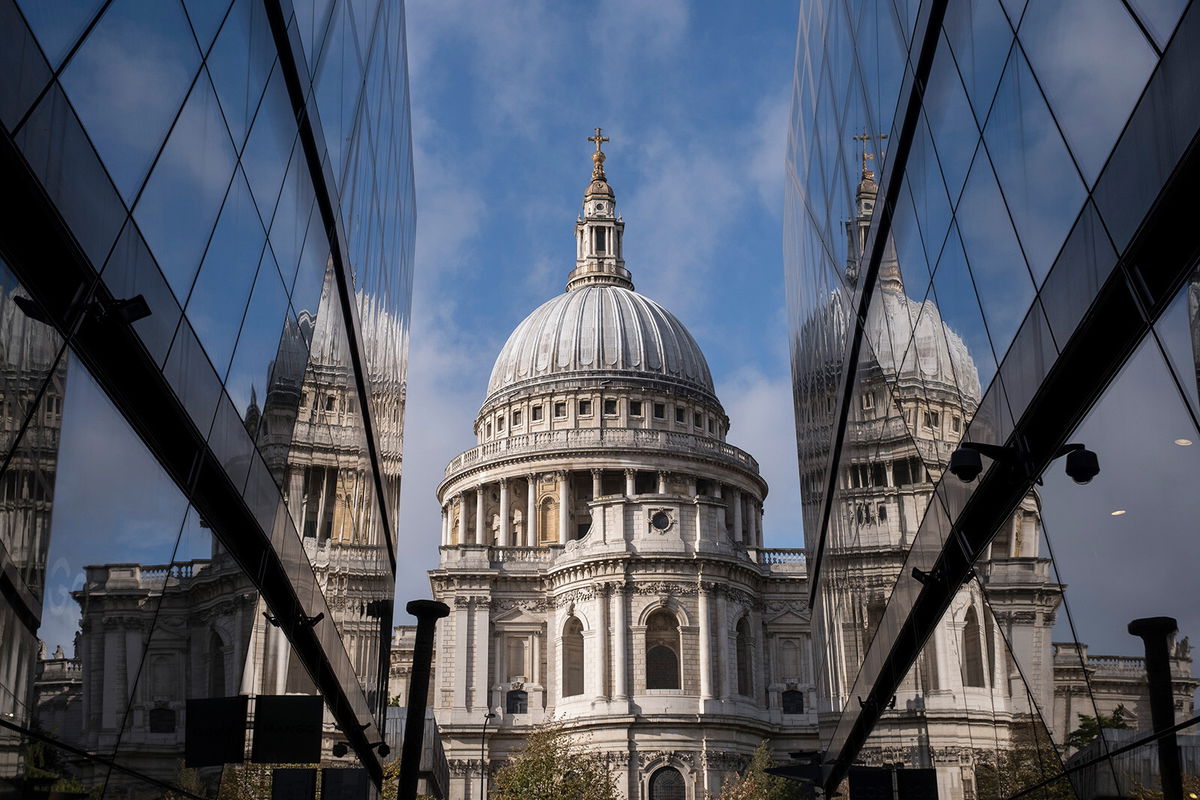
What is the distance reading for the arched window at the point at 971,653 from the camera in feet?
51.9

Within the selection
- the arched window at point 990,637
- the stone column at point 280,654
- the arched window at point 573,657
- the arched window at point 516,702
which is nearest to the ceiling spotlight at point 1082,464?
the arched window at point 990,637

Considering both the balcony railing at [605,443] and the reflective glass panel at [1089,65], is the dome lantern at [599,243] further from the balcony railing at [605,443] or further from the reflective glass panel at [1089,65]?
the reflective glass panel at [1089,65]

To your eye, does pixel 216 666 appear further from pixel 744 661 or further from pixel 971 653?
pixel 744 661

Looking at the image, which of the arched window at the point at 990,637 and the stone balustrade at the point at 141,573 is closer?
the stone balustrade at the point at 141,573

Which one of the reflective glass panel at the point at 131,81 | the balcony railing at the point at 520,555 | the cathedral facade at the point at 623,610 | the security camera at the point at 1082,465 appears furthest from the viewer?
the balcony railing at the point at 520,555

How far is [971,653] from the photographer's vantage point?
16.2 m

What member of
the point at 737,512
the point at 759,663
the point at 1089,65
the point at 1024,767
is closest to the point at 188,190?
the point at 1089,65

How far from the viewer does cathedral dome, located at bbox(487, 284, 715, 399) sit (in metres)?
108

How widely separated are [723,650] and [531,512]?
23121 millimetres

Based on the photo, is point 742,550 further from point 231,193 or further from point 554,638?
point 231,193

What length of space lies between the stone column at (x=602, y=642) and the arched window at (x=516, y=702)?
681cm

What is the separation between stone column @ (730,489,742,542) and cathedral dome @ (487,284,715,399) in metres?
10.7

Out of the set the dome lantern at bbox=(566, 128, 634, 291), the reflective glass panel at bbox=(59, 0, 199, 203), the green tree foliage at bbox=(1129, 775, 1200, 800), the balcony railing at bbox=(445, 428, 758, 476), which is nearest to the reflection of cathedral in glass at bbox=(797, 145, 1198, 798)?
the green tree foliage at bbox=(1129, 775, 1200, 800)

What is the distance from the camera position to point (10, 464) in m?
8.42
